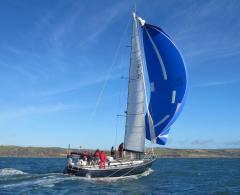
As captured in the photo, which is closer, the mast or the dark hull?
the dark hull

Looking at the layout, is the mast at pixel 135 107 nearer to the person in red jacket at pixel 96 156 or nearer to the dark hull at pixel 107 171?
the dark hull at pixel 107 171

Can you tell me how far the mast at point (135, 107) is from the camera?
35000mm

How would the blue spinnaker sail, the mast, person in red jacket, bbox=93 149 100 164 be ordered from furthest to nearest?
1. the mast
2. the blue spinnaker sail
3. person in red jacket, bbox=93 149 100 164

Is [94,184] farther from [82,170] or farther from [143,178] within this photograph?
[143,178]

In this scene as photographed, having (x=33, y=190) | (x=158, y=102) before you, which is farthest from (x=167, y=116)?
(x=33, y=190)

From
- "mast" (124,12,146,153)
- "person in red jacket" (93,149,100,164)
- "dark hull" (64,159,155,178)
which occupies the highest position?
"mast" (124,12,146,153)

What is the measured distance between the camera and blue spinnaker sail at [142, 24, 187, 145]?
34.4 m

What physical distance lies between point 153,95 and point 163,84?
1.41 m

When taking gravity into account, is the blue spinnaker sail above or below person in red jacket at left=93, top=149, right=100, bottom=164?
above

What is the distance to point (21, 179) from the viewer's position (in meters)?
33.0

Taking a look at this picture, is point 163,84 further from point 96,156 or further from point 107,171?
point 107,171

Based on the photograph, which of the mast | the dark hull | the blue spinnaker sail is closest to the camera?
the dark hull

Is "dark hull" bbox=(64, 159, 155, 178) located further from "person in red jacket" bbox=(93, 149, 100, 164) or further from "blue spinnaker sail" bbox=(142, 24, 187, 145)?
"blue spinnaker sail" bbox=(142, 24, 187, 145)

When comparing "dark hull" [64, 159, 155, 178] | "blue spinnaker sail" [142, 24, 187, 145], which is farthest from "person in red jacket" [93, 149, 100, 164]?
"blue spinnaker sail" [142, 24, 187, 145]
